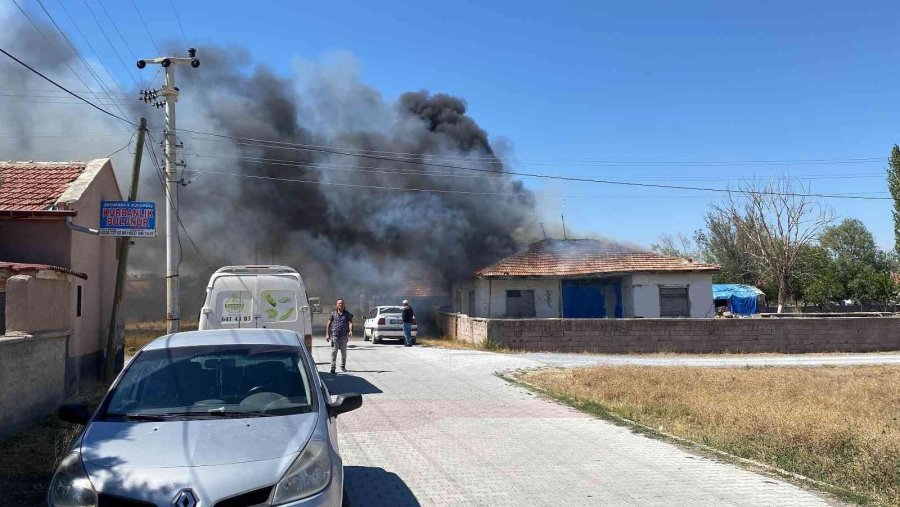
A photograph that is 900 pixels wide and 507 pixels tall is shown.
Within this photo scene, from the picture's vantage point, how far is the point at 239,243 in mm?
28812

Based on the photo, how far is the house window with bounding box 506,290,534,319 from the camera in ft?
84.9

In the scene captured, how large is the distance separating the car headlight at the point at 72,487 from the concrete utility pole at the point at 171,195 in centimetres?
1154

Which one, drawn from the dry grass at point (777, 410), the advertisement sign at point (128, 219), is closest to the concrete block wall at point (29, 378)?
the advertisement sign at point (128, 219)

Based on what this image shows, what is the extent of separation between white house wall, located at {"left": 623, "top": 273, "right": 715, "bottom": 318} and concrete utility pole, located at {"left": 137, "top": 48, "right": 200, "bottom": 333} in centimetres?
1621

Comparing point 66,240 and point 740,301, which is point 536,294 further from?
point 66,240

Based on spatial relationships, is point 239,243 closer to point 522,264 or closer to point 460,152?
point 460,152

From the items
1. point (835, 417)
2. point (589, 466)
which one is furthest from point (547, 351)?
point (589, 466)

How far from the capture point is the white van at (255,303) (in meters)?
11.0

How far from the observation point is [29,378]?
8133 mm

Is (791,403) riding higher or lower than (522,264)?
lower

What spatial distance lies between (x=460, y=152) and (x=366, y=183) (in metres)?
4.26

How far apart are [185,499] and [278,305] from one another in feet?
25.9

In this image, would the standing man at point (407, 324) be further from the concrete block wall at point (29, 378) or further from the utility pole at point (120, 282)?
the concrete block wall at point (29, 378)

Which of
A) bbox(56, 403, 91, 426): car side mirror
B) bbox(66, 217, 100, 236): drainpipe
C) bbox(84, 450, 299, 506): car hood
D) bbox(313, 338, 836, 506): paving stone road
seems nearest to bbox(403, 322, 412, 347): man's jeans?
bbox(313, 338, 836, 506): paving stone road
